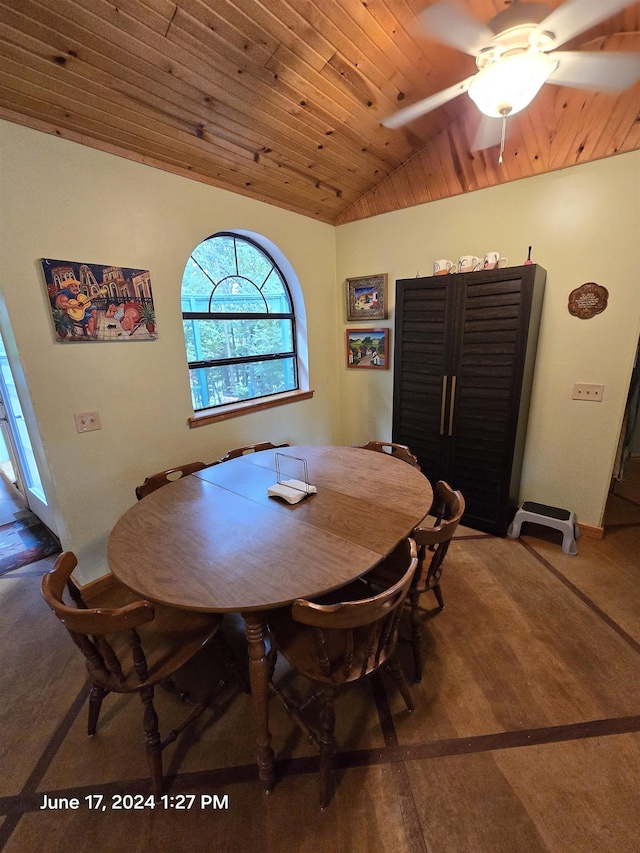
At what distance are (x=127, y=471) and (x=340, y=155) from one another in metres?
2.68

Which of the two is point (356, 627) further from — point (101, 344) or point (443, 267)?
point (443, 267)

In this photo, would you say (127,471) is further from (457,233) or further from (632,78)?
(632,78)

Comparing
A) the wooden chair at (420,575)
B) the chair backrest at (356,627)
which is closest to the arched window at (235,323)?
the wooden chair at (420,575)

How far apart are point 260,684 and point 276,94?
9.13 ft

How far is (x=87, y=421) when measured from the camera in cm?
200

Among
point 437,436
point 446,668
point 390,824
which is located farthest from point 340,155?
point 390,824

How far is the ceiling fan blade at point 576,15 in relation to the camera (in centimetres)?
116

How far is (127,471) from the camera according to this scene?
2219 mm

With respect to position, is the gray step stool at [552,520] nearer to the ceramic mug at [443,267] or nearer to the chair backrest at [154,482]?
the ceramic mug at [443,267]

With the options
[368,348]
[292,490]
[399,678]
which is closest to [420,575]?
[399,678]

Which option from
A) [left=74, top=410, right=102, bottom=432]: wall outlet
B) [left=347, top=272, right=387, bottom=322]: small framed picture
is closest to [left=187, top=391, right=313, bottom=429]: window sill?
[left=74, top=410, right=102, bottom=432]: wall outlet

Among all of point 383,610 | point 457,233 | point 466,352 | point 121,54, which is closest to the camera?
point 383,610

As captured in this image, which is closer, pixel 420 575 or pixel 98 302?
pixel 420 575

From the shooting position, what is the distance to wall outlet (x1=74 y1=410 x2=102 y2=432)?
1969 mm
